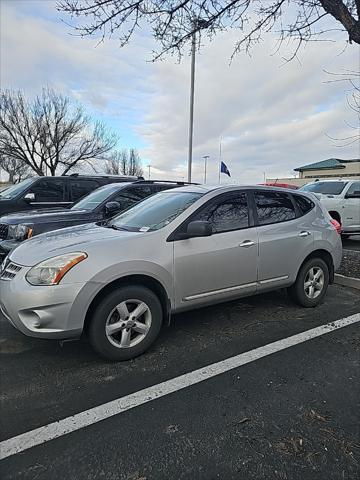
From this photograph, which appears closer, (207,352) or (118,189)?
(207,352)

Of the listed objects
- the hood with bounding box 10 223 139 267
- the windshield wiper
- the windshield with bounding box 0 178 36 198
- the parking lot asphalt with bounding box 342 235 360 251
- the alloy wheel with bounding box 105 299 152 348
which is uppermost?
the windshield with bounding box 0 178 36 198

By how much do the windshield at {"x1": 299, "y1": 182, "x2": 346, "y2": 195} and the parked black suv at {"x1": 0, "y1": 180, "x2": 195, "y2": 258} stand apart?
604 cm

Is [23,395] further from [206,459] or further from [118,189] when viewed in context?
[118,189]

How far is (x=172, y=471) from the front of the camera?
2.04 metres

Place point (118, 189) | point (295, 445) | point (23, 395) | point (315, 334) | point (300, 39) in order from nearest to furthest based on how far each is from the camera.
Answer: point (295, 445) < point (23, 395) < point (315, 334) < point (300, 39) < point (118, 189)

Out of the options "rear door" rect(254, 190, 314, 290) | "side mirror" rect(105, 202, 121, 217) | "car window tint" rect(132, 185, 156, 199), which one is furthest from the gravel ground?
"side mirror" rect(105, 202, 121, 217)

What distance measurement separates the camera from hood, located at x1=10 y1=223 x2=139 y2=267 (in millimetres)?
3195

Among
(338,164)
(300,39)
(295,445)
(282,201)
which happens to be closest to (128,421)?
(295,445)

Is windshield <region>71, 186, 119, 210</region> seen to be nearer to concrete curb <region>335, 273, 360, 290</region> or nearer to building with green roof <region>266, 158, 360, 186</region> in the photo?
concrete curb <region>335, 273, 360, 290</region>

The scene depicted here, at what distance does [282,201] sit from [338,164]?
116 feet

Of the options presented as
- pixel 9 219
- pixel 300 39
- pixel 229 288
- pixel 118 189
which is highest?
pixel 300 39

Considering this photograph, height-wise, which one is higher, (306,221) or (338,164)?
(338,164)

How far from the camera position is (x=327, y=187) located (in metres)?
10.9

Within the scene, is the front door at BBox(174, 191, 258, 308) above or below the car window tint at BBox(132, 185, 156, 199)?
below
